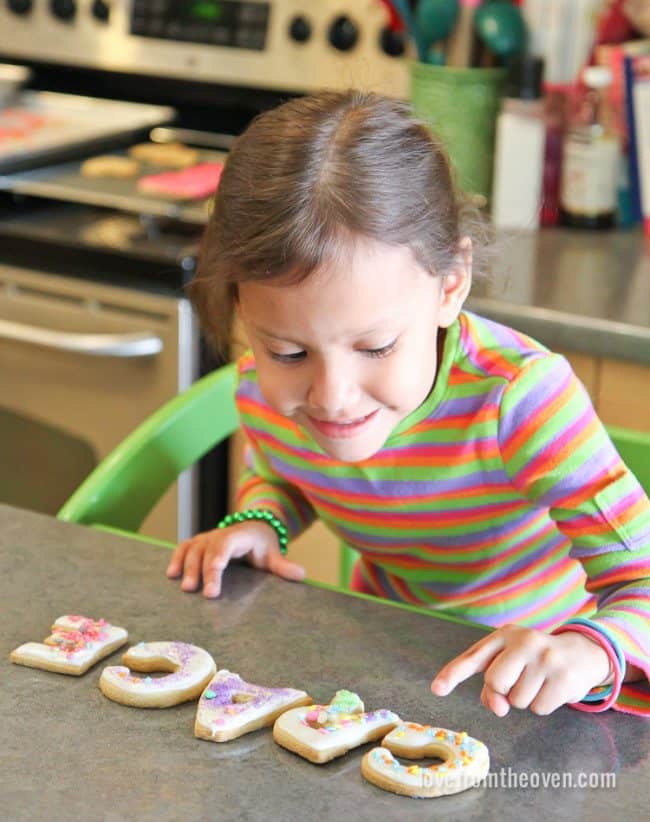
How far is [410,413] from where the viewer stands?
1188 millimetres

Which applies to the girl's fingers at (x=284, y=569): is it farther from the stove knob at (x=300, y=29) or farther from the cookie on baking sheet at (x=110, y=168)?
the stove knob at (x=300, y=29)

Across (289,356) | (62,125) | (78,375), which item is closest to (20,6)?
(62,125)

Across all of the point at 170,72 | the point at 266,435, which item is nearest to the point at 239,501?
the point at 266,435

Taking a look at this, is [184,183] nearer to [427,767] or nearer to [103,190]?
[103,190]

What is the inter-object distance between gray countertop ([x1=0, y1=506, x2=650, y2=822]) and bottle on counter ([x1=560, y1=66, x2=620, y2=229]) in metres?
1.14

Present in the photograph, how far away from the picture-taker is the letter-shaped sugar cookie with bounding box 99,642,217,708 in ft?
3.05

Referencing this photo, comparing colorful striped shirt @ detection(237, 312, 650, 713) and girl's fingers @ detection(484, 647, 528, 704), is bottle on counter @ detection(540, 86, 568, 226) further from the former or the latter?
girl's fingers @ detection(484, 647, 528, 704)

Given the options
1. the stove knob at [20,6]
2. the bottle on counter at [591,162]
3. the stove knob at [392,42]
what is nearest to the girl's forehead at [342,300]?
the bottle on counter at [591,162]

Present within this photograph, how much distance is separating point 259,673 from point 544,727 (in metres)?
0.21

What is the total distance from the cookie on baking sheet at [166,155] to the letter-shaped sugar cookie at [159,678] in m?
1.45

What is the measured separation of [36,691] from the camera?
3.11 ft

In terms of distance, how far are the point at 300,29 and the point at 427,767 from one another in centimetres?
167

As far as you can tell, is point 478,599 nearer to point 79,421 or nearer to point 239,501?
point 239,501

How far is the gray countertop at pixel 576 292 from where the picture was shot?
1688mm
